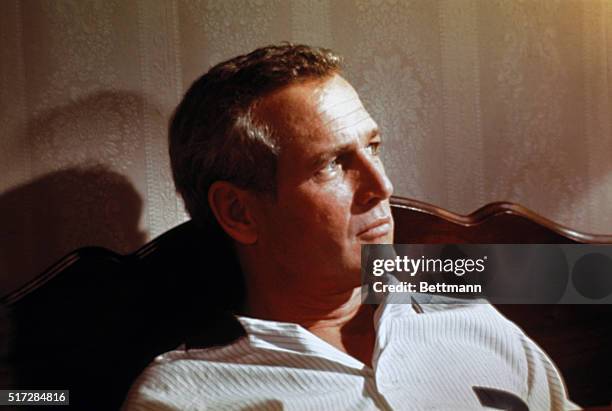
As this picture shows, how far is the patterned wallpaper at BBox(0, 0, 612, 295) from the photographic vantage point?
674 millimetres

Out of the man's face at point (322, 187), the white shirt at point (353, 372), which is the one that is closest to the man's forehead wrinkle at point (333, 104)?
the man's face at point (322, 187)

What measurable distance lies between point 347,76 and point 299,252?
0.99 ft

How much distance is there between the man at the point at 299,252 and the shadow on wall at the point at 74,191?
8 centimetres

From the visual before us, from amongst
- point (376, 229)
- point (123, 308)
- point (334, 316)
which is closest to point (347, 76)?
point (376, 229)

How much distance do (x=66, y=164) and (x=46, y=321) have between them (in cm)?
21

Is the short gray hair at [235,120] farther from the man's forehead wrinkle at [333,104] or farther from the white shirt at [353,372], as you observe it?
the white shirt at [353,372]

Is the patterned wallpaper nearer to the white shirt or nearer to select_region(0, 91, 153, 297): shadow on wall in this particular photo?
select_region(0, 91, 153, 297): shadow on wall

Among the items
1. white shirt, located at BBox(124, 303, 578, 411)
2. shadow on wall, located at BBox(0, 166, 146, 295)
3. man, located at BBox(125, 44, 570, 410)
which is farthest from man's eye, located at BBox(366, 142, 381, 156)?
shadow on wall, located at BBox(0, 166, 146, 295)

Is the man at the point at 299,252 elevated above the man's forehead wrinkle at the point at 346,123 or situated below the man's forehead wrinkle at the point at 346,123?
Answer: below

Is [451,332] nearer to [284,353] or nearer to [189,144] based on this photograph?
[284,353]

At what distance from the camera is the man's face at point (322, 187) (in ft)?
2.11

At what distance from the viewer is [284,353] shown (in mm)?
671

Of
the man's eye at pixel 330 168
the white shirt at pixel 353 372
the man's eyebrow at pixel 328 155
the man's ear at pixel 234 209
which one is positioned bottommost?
the white shirt at pixel 353 372

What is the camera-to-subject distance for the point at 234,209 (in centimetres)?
69
